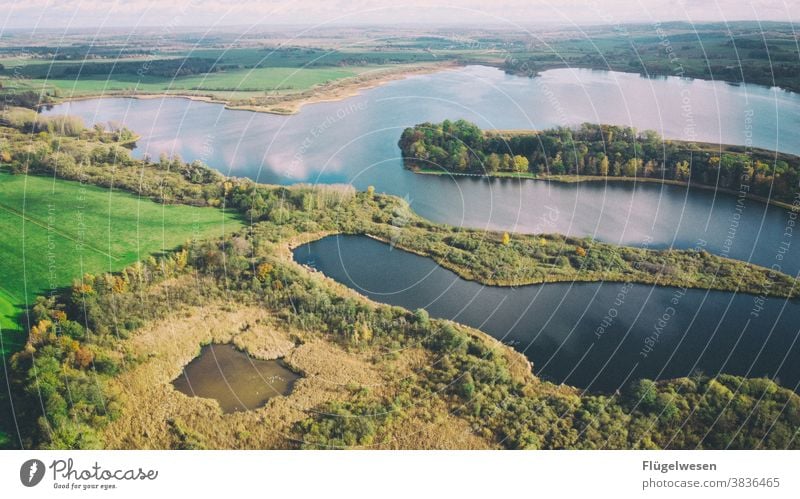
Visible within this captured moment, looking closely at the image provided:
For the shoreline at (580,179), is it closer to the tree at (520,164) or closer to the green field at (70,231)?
the tree at (520,164)

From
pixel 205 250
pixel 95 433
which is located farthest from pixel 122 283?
pixel 95 433

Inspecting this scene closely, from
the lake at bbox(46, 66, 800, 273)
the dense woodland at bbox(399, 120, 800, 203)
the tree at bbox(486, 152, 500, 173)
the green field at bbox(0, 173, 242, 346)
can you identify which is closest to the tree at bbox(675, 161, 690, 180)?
the dense woodland at bbox(399, 120, 800, 203)

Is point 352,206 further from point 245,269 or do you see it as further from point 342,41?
point 342,41

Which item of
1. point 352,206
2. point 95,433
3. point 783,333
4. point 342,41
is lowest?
point 95,433

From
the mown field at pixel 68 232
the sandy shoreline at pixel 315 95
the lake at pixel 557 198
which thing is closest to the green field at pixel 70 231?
the mown field at pixel 68 232

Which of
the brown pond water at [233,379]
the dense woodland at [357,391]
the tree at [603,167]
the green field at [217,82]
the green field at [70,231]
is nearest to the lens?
the dense woodland at [357,391]

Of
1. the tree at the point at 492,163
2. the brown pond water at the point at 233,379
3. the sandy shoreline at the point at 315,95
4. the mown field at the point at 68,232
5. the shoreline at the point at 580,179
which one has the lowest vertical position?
the brown pond water at the point at 233,379

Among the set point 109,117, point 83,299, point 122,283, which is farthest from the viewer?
point 109,117

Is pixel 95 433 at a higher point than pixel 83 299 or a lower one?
lower
